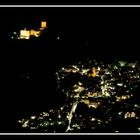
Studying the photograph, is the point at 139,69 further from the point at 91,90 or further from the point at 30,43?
the point at 30,43

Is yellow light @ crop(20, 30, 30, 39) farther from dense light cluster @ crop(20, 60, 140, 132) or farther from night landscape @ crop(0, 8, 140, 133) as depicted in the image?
dense light cluster @ crop(20, 60, 140, 132)

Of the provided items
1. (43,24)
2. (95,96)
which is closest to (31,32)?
(43,24)

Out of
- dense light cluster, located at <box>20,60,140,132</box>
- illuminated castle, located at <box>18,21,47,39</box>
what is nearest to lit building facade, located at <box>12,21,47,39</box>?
illuminated castle, located at <box>18,21,47,39</box>

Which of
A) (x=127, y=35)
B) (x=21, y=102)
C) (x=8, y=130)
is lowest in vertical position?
(x=8, y=130)

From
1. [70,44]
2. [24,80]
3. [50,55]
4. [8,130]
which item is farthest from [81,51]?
[8,130]

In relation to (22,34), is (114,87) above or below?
below

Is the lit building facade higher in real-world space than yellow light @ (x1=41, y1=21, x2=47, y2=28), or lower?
lower

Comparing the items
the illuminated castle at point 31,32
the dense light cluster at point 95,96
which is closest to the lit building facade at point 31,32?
the illuminated castle at point 31,32

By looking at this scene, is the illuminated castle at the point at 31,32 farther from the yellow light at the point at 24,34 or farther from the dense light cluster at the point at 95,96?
the dense light cluster at the point at 95,96
